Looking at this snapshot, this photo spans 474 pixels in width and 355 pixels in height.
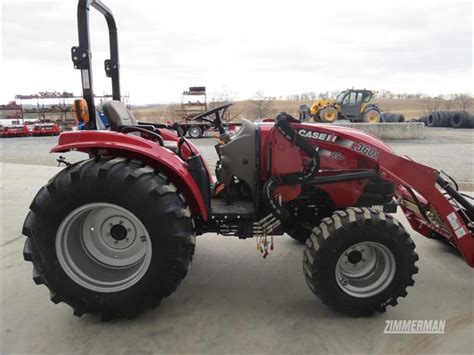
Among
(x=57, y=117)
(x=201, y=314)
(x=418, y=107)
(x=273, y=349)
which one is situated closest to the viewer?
(x=273, y=349)

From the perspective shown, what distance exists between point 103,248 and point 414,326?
2.28m

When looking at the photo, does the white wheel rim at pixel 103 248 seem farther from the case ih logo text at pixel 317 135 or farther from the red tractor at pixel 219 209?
the case ih logo text at pixel 317 135

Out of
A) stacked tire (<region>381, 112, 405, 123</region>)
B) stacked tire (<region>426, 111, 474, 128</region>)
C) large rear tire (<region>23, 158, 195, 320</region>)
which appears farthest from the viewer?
stacked tire (<region>381, 112, 405, 123</region>)

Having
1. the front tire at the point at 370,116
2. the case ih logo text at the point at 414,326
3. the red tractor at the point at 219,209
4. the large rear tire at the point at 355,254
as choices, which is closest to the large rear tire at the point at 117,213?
the red tractor at the point at 219,209

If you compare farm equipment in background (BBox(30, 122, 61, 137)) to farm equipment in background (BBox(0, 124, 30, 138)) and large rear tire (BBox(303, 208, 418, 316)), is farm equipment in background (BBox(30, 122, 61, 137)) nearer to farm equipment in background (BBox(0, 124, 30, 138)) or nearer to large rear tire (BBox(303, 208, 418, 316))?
farm equipment in background (BBox(0, 124, 30, 138))

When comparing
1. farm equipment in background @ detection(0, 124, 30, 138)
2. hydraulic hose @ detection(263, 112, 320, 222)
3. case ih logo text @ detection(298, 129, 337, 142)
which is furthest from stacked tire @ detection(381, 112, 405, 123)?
hydraulic hose @ detection(263, 112, 320, 222)

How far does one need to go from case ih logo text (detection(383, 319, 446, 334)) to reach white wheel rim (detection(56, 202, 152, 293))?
5.59 ft

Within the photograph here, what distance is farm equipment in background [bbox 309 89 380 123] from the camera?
19.8m

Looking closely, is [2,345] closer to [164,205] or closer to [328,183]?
[164,205]

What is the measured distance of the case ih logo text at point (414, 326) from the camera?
2476 mm

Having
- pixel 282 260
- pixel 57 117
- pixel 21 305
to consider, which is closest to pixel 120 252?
pixel 21 305

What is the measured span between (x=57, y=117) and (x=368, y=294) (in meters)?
32.0

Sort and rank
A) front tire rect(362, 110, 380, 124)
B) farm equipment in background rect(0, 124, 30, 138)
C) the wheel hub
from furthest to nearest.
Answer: farm equipment in background rect(0, 124, 30, 138) < front tire rect(362, 110, 380, 124) < the wheel hub

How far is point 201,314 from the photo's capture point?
268 cm
